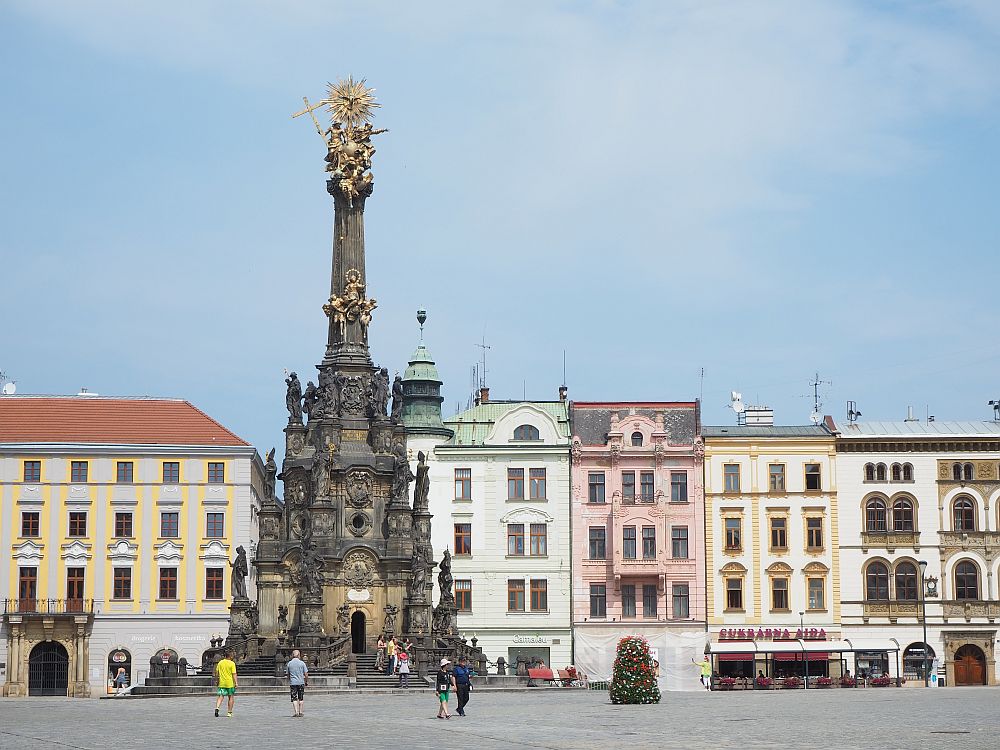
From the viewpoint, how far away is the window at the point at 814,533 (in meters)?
78.4

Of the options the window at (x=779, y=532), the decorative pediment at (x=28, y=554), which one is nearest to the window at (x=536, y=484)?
the window at (x=779, y=532)

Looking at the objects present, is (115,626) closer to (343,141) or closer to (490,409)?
(490,409)

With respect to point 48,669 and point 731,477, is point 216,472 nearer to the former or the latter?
point 48,669

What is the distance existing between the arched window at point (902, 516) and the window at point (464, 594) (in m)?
20.7

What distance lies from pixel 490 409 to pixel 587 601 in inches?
436

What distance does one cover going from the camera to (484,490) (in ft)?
261

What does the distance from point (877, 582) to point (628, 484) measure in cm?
1281

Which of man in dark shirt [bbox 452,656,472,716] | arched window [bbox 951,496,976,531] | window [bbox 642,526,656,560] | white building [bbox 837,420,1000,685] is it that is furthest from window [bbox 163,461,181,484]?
man in dark shirt [bbox 452,656,472,716]

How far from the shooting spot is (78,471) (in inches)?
3118

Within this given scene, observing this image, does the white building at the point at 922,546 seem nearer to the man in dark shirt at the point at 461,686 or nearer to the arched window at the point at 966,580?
the arched window at the point at 966,580

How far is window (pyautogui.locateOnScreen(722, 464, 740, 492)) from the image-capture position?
79.4m

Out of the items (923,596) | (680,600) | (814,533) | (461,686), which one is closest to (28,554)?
(680,600)

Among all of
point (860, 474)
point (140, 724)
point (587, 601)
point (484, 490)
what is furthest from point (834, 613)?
point (140, 724)

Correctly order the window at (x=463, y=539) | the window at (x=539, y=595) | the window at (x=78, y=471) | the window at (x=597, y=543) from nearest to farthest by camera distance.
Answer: the window at (x=539, y=595)
the window at (x=463, y=539)
the window at (x=597, y=543)
the window at (x=78, y=471)
